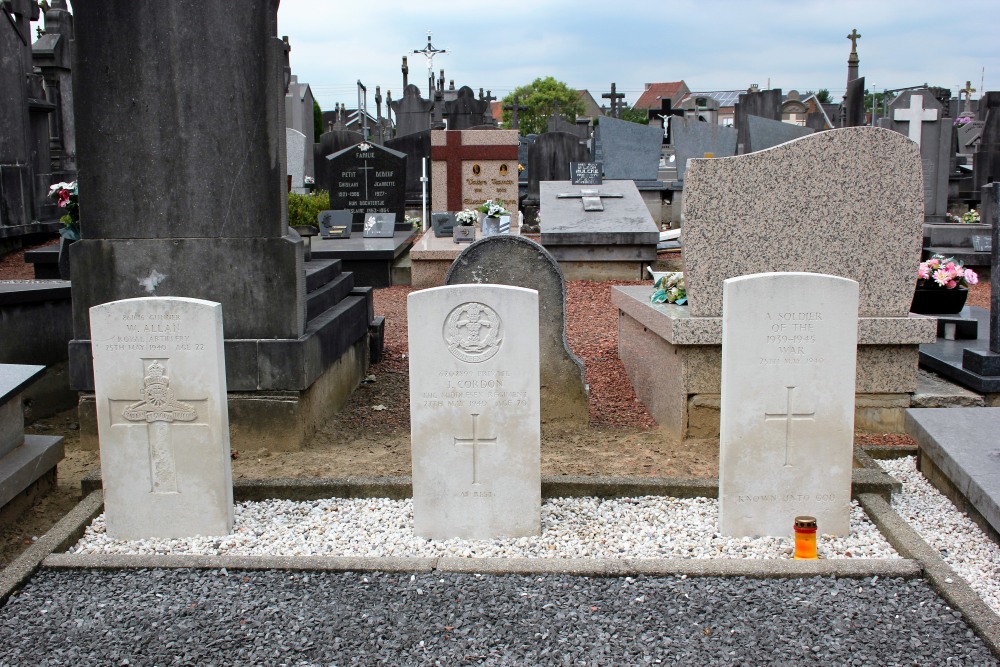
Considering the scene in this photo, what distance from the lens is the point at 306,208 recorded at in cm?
1304

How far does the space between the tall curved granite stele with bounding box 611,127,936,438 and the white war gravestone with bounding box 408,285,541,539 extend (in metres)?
1.66

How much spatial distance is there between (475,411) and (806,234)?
8.04 feet

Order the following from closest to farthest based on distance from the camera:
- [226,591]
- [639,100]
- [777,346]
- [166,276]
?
[226,591], [777,346], [166,276], [639,100]

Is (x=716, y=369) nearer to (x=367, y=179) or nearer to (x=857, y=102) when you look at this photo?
(x=857, y=102)

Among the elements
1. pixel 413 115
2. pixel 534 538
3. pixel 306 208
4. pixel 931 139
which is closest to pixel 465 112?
pixel 413 115

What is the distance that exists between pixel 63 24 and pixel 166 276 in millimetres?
13935

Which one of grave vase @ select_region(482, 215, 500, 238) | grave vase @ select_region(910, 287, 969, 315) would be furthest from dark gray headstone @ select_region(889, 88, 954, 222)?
grave vase @ select_region(910, 287, 969, 315)

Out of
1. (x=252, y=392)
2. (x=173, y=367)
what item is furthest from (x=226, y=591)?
(x=252, y=392)

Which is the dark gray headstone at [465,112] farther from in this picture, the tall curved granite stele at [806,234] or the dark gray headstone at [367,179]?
the tall curved granite stele at [806,234]

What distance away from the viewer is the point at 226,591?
10.8ft

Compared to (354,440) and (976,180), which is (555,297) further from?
(976,180)

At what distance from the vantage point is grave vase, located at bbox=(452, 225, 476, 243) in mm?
11852

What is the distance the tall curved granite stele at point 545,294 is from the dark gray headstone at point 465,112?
2212cm

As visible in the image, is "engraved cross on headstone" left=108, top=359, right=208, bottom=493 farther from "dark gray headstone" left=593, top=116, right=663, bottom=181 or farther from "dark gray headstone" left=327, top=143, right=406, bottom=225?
"dark gray headstone" left=593, top=116, right=663, bottom=181
